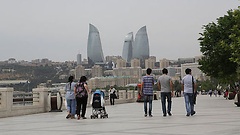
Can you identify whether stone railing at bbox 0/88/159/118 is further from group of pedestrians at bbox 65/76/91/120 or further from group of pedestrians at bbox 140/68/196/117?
group of pedestrians at bbox 140/68/196/117

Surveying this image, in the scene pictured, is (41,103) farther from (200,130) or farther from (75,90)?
(200,130)

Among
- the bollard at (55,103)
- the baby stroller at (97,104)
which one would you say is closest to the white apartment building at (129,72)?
the bollard at (55,103)

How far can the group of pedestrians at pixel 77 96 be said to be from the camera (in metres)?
14.2

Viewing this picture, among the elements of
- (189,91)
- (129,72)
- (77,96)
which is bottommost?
(77,96)

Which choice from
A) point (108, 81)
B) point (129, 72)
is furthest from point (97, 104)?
point (129, 72)

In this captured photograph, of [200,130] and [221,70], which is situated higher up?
[221,70]

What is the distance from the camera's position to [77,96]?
1425cm

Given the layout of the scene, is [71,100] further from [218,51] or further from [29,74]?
[29,74]

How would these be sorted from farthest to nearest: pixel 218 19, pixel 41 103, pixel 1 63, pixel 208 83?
pixel 208 83 → pixel 1 63 → pixel 218 19 → pixel 41 103

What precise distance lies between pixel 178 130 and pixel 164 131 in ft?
1.06

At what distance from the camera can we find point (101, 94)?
571 inches

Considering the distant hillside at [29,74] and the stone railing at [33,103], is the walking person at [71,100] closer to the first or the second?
the stone railing at [33,103]

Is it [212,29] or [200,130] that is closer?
[200,130]

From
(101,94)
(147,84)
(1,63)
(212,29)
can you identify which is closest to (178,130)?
(147,84)
